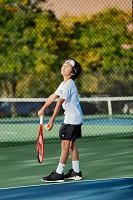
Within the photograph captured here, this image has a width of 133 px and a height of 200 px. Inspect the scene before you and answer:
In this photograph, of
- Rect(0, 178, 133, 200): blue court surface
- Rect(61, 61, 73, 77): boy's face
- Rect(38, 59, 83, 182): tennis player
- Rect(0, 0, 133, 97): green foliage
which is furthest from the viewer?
Rect(0, 0, 133, 97): green foliage

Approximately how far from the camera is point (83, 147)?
11.8 meters

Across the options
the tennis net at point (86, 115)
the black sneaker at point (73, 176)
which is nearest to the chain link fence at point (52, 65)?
the tennis net at point (86, 115)

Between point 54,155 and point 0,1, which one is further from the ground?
point 0,1

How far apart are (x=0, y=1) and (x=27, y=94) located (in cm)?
546

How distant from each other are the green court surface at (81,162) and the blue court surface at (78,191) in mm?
466

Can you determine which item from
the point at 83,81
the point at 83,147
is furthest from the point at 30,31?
the point at 83,147

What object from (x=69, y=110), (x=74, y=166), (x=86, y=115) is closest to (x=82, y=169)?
(x=74, y=166)

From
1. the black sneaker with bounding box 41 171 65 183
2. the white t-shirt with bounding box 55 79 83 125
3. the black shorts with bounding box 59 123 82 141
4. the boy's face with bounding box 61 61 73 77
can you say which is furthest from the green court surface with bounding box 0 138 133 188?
the boy's face with bounding box 61 61 73 77

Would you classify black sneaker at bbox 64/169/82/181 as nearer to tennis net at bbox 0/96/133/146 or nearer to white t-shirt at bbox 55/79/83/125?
white t-shirt at bbox 55/79/83/125

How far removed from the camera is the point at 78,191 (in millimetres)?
6668

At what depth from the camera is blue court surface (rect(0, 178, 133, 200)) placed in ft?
20.7

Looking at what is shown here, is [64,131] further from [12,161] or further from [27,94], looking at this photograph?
[27,94]

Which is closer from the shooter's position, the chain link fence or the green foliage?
the chain link fence

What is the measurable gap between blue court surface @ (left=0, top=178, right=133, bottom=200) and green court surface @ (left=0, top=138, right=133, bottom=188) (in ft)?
1.53
